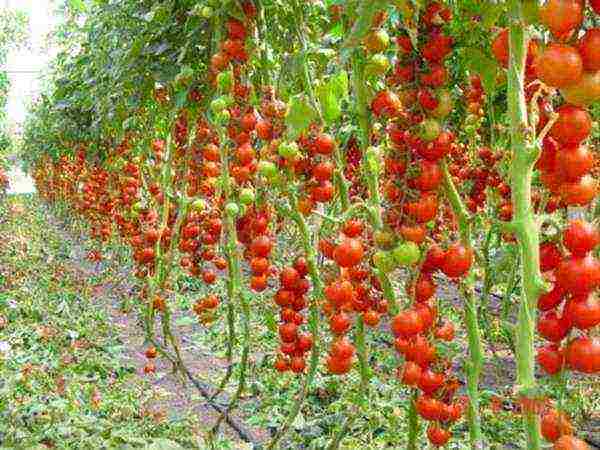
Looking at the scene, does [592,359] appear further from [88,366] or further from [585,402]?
[88,366]

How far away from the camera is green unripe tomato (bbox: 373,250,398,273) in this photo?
1.36 metres

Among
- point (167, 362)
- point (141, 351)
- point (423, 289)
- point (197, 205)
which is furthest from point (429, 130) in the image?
point (141, 351)

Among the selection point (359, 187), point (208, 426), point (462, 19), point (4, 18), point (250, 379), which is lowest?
point (208, 426)

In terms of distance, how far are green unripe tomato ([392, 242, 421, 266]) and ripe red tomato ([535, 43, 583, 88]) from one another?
56cm

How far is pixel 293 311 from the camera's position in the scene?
2.03 metres

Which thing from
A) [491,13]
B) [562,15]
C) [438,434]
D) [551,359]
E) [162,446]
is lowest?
[162,446]

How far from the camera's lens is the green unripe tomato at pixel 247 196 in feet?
6.71

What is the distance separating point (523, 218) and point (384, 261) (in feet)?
1.65

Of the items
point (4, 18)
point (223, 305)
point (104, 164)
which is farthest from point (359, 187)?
point (4, 18)

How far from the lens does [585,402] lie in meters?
3.11

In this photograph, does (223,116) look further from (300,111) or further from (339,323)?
(300,111)

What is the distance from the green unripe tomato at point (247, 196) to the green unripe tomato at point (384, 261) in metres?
0.72

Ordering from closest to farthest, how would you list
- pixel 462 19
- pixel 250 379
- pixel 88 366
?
pixel 462 19, pixel 250 379, pixel 88 366

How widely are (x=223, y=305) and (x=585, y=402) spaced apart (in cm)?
316
